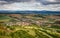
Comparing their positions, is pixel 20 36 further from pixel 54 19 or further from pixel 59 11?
pixel 59 11

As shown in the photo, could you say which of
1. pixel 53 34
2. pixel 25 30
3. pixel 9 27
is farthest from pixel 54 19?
pixel 9 27

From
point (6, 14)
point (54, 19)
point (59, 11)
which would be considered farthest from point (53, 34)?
point (6, 14)

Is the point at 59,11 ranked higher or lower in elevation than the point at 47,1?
lower

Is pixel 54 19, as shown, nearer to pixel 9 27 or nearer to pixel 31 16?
pixel 31 16

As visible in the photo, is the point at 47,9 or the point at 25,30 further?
the point at 47,9

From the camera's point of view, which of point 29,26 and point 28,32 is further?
point 29,26

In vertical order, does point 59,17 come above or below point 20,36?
above

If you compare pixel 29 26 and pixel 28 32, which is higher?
pixel 29 26

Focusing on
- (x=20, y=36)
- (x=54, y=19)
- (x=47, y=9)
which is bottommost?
(x=20, y=36)

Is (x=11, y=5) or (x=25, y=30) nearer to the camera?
(x=25, y=30)
